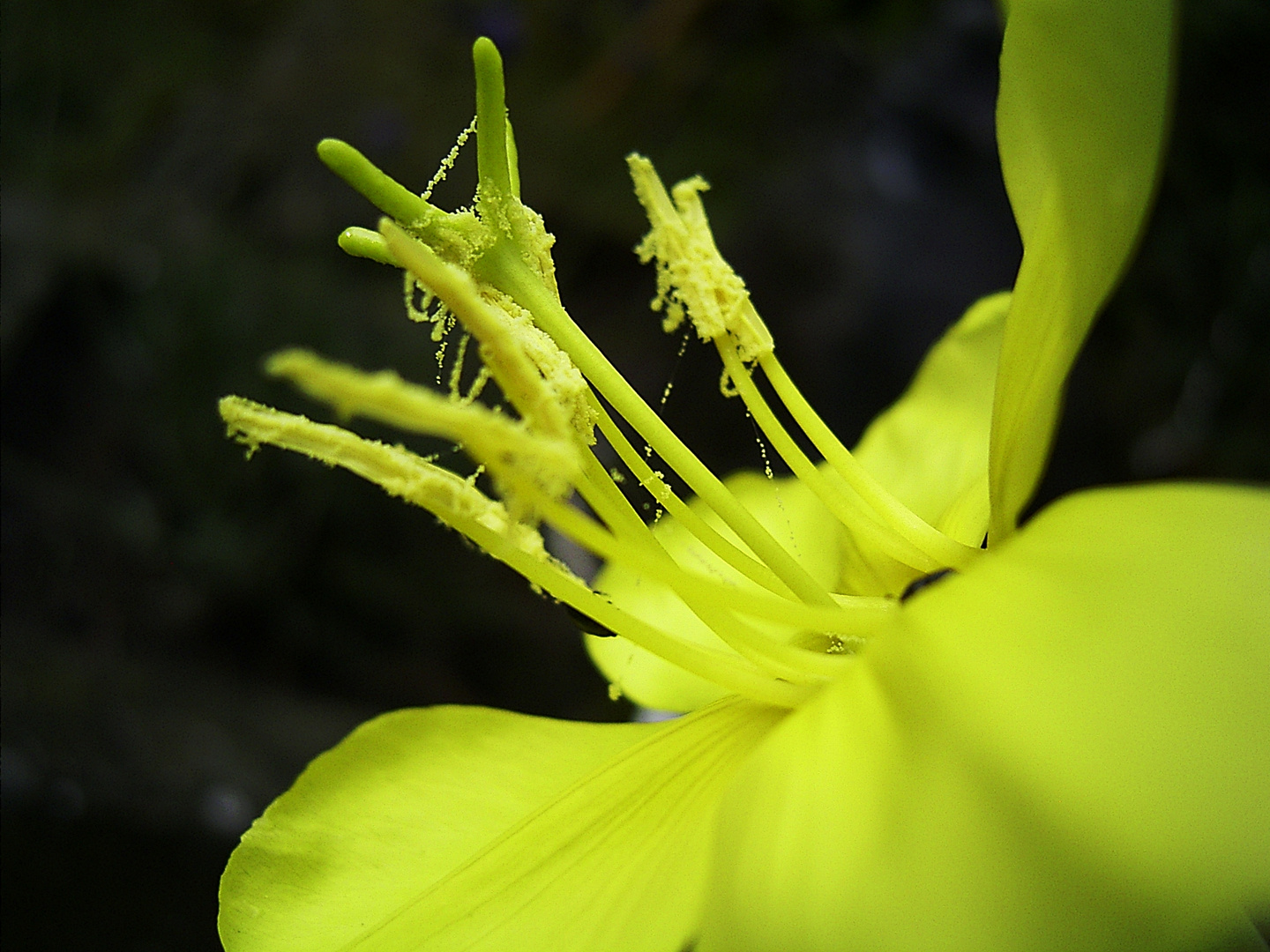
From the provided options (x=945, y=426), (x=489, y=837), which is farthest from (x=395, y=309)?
(x=489, y=837)

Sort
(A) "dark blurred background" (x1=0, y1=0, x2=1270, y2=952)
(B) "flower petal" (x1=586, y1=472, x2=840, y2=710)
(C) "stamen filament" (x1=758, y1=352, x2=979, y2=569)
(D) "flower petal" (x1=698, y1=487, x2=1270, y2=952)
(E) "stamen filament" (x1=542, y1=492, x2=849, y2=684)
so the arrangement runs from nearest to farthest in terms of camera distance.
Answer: (D) "flower petal" (x1=698, y1=487, x2=1270, y2=952) → (E) "stamen filament" (x1=542, y1=492, x2=849, y2=684) → (C) "stamen filament" (x1=758, y1=352, x2=979, y2=569) → (B) "flower petal" (x1=586, y1=472, x2=840, y2=710) → (A) "dark blurred background" (x1=0, y1=0, x2=1270, y2=952)

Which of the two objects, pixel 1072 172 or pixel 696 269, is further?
pixel 696 269

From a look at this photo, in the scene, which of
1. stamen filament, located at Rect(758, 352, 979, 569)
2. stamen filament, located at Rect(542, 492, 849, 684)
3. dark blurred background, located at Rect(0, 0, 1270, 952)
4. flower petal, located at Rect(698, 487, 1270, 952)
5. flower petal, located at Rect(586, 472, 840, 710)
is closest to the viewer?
flower petal, located at Rect(698, 487, 1270, 952)

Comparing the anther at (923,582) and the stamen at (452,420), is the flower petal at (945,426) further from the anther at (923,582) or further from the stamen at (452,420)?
the stamen at (452,420)

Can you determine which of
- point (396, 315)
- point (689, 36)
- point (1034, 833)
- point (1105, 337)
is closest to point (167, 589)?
point (396, 315)

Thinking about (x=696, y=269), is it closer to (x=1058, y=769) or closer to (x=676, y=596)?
(x=676, y=596)

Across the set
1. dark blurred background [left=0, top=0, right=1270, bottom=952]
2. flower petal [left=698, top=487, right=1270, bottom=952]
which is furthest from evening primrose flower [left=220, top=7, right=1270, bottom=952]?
dark blurred background [left=0, top=0, right=1270, bottom=952]

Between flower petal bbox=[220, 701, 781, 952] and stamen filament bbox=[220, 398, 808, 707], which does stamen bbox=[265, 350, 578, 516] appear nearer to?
stamen filament bbox=[220, 398, 808, 707]
